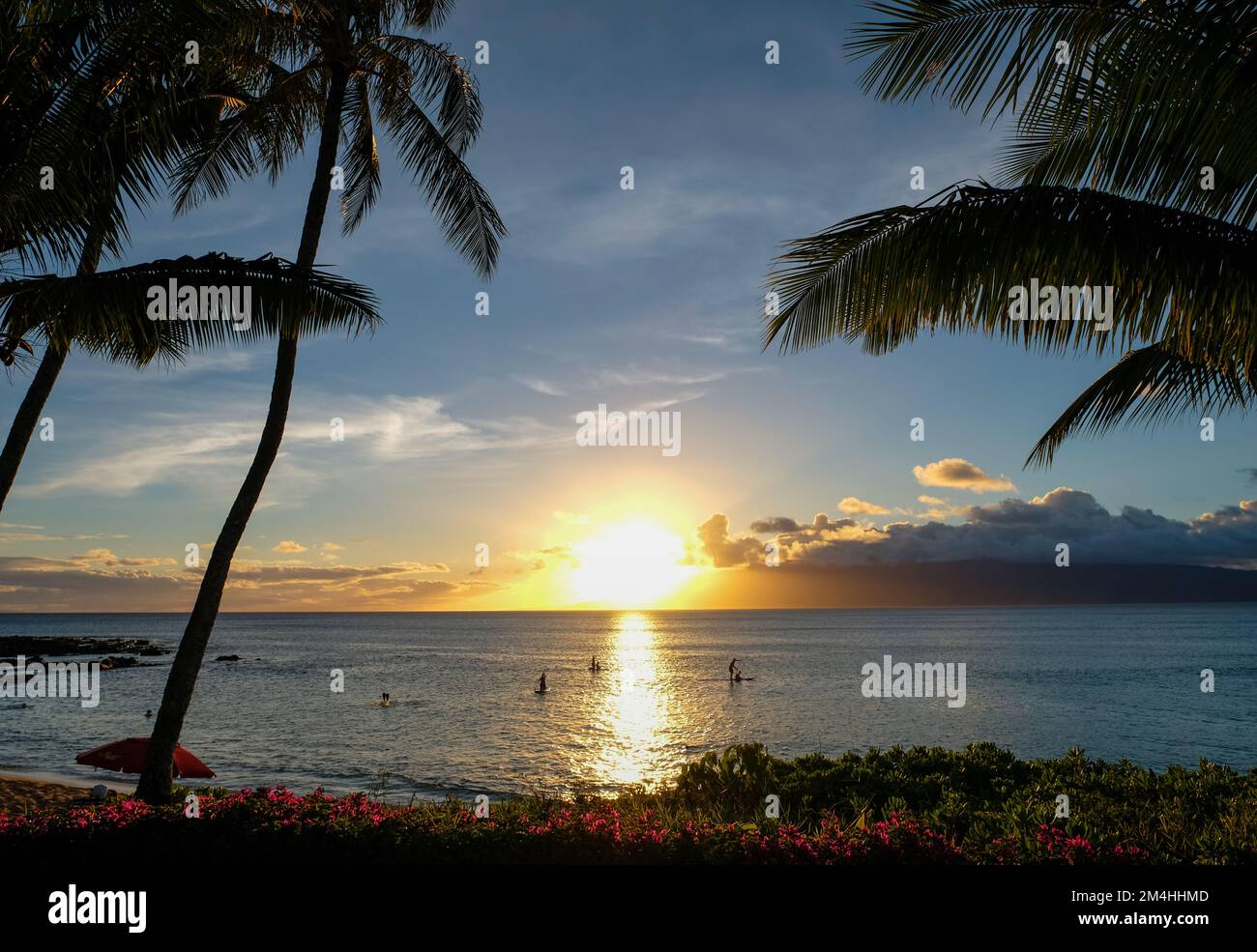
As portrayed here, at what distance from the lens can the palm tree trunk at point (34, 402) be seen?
11141mm

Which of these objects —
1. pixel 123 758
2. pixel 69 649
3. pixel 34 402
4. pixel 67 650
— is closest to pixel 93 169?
pixel 34 402

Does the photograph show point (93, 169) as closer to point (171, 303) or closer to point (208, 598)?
point (171, 303)

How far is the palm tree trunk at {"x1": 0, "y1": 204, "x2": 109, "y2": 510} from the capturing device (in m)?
11.1

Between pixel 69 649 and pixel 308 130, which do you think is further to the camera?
pixel 69 649

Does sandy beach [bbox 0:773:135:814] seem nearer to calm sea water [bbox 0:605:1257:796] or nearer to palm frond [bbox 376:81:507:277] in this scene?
calm sea water [bbox 0:605:1257:796]

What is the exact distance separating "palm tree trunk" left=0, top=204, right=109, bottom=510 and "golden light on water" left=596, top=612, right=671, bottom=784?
2183cm

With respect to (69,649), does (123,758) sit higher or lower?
higher

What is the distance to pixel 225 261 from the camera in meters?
8.07

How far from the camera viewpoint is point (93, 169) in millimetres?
9078

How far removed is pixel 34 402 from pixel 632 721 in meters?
36.9

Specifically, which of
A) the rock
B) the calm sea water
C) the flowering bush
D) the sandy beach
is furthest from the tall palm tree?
the rock

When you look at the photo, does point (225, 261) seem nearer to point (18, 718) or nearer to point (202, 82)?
point (202, 82)

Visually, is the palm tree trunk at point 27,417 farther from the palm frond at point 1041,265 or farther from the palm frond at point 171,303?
the palm frond at point 1041,265
